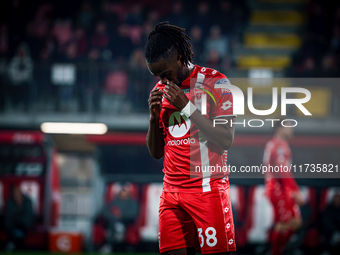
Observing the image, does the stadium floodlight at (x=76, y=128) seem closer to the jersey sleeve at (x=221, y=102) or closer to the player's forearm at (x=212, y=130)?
the jersey sleeve at (x=221, y=102)

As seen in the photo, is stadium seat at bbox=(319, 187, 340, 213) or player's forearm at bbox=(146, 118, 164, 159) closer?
player's forearm at bbox=(146, 118, 164, 159)

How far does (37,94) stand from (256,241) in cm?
523

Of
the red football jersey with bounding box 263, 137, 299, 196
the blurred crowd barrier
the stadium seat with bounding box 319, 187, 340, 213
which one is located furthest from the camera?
the blurred crowd barrier

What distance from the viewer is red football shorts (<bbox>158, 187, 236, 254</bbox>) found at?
8.14 feet

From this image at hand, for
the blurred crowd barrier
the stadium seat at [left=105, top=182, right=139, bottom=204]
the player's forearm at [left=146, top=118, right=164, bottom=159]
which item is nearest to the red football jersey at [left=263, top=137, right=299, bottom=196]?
the blurred crowd barrier

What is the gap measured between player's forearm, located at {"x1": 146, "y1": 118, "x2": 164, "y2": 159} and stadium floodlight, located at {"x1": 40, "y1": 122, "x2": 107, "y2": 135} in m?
5.95

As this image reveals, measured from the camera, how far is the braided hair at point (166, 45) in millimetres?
2471

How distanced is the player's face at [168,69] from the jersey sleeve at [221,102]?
0.24 metres

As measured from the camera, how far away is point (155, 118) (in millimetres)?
2576

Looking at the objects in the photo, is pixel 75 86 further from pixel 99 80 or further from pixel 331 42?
pixel 331 42

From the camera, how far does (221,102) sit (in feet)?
8.25

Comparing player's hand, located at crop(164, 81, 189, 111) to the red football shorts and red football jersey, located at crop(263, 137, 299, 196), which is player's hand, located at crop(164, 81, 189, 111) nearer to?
the red football shorts

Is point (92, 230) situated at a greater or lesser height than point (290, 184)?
lesser

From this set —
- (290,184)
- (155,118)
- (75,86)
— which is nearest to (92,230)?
(75,86)
